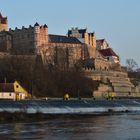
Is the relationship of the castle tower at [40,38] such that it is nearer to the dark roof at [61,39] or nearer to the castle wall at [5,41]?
the dark roof at [61,39]

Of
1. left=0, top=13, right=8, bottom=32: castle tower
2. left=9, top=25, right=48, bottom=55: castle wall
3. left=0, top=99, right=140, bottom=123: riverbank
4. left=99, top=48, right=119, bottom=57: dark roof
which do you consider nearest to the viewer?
left=0, top=99, right=140, bottom=123: riverbank

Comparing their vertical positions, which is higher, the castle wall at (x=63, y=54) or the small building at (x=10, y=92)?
the castle wall at (x=63, y=54)

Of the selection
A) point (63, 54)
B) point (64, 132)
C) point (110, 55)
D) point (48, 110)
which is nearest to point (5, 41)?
point (63, 54)

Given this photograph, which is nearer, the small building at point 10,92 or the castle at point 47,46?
the small building at point 10,92

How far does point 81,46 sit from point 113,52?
30292 millimetres

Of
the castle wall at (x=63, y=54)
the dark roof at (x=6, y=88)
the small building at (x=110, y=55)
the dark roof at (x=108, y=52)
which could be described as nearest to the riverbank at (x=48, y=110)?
the dark roof at (x=6, y=88)

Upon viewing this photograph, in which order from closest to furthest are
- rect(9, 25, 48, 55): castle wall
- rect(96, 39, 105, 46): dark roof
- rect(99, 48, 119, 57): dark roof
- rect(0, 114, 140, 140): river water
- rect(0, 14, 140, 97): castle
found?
1. rect(0, 114, 140, 140): river water
2. rect(0, 14, 140, 97): castle
3. rect(9, 25, 48, 55): castle wall
4. rect(99, 48, 119, 57): dark roof
5. rect(96, 39, 105, 46): dark roof

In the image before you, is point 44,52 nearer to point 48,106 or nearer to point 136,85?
point 136,85

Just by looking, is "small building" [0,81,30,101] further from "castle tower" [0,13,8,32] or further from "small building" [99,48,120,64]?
"small building" [99,48,120,64]

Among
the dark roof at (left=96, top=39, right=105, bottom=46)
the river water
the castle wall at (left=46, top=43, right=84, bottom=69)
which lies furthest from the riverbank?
the dark roof at (left=96, top=39, right=105, bottom=46)

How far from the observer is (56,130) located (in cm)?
3391

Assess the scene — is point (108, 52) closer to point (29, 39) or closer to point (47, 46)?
point (47, 46)

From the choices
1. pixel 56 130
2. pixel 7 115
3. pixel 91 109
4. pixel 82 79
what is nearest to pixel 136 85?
pixel 82 79

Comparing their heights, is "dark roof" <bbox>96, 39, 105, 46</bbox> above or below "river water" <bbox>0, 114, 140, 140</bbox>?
above
